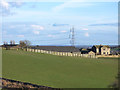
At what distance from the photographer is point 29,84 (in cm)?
2166

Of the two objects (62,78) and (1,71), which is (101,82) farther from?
(1,71)

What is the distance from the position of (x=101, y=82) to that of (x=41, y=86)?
7665 millimetres

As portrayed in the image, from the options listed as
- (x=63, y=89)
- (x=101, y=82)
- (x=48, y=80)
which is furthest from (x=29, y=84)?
(x=101, y=82)

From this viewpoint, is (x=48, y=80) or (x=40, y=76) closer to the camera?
(x=48, y=80)

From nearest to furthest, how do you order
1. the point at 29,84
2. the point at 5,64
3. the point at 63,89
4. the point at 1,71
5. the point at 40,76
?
the point at 63,89 < the point at 29,84 < the point at 40,76 < the point at 1,71 < the point at 5,64

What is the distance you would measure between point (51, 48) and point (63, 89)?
50307mm

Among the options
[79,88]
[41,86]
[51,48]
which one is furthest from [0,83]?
[51,48]

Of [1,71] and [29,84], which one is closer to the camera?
[29,84]

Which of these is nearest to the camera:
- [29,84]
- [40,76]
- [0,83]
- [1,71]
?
[29,84]

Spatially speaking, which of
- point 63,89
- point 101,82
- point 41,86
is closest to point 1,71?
point 41,86

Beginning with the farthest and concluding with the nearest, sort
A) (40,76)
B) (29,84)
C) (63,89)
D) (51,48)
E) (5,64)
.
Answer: (51,48) → (5,64) → (40,76) → (29,84) → (63,89)

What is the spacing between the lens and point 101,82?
22375 mm

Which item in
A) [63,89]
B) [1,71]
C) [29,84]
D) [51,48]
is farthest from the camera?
[51,48]

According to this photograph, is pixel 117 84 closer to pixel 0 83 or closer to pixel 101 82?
pixel 101 82
